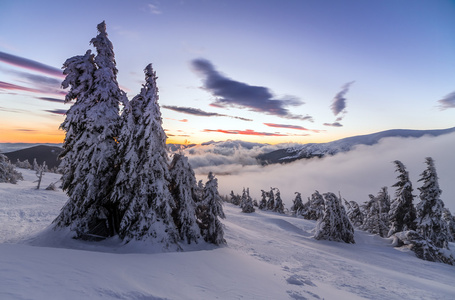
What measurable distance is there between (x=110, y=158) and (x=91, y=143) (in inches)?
53.1

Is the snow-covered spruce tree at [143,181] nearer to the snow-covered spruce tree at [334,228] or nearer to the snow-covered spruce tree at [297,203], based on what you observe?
the snow-covered spruce tree at [334,228]

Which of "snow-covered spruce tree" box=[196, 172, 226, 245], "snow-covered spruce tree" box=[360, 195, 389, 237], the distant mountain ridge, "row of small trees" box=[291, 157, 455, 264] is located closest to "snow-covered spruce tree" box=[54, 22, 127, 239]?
"snow-covered spruce tree" box=[196, 172, 226, 245]

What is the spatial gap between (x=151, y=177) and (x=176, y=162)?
268 centimetres

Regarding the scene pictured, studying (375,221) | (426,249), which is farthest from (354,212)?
(426,249)

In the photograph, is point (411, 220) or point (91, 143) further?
point (411, 220)

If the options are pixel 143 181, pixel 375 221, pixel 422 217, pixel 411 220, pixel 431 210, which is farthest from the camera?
pixel 375 221

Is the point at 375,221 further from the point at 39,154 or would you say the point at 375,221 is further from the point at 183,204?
the point at 39,154

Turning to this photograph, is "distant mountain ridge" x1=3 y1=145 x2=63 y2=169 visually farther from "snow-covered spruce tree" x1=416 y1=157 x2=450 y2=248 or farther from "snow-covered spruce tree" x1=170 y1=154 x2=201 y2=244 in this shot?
"snow-covered spruce tree" x1=416 y1=157 x2=450 y2=248

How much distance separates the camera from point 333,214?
2750cm

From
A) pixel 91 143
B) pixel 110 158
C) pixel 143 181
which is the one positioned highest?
pixel 91 143

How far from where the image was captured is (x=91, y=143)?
12.8m

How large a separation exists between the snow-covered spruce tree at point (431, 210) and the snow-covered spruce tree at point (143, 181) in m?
29.7

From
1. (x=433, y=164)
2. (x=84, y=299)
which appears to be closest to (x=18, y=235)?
(x=84, y=299)

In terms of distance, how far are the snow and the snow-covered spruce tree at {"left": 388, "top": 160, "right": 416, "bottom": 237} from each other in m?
10.6
